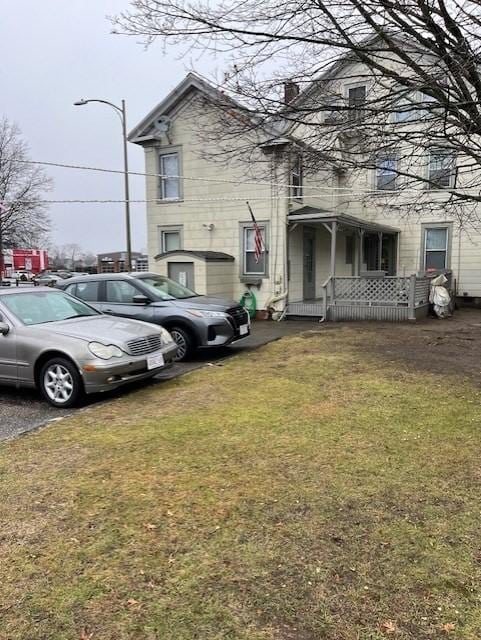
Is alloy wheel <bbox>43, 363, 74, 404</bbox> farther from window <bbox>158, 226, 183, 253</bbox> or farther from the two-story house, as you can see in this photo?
window <bbox>158, 226, 183, 253</bbox>

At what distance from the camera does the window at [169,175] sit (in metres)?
16.8

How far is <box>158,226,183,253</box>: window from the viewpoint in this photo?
17062 mm

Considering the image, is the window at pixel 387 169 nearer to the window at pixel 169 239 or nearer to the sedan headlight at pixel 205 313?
the sedan headlight at pixel 205 313

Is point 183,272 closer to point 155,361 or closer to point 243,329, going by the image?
point 243,329

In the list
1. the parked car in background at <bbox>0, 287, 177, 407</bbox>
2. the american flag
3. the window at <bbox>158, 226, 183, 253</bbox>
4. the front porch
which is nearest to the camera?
the parked car in background at <bbox>0, 287, 177, 407</bbox>

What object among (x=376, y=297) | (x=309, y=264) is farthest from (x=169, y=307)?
(x=309, y=264)

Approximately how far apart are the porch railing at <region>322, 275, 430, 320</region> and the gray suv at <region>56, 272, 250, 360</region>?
5510 millimetres

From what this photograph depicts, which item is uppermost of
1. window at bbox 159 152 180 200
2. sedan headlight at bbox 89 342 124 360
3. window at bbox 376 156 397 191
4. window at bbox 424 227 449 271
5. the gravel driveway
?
window at bbox 159 152 180 200

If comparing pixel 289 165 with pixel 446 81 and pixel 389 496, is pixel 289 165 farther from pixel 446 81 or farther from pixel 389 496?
pixel 389 496

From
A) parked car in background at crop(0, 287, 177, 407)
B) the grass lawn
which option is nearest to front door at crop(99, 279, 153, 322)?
parked car in background at crop(0, 287, 177, 407)

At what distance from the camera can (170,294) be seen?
31.8ft

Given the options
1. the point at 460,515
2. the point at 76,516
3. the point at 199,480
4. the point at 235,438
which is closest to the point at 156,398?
the point at 235,438

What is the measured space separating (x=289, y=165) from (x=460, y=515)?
6.11 m

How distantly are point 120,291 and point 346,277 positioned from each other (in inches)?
284
